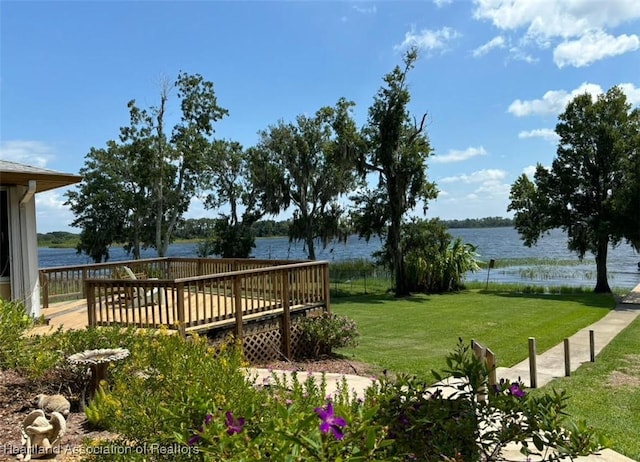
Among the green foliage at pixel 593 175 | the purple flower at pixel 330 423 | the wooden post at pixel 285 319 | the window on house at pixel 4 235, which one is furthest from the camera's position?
A: the green foliage at pixel 593 175

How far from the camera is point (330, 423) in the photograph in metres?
1.67

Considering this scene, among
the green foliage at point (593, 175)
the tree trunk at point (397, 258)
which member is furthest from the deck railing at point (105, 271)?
the green foliage at point (593, 175)

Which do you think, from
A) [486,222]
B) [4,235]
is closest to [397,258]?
[4,235]

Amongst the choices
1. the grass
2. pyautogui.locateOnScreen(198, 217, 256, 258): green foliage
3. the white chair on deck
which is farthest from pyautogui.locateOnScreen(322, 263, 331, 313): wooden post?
pyautogui.locateOnScreen(198, 217, 256, 258): green foliage

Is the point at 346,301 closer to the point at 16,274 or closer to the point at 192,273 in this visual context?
the point at 192,273

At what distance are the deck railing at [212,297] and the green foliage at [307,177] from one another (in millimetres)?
15129

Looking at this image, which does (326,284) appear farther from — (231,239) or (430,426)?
(231,239)

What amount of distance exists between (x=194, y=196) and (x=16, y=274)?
769 inches

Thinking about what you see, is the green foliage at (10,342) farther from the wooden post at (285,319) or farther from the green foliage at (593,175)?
the green foliage at (593,175)

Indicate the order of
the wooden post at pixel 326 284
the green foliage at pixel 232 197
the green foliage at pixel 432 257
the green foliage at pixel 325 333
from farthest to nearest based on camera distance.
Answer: the green foliage at pixel 232 197 < the green foliage at pixel 432 257 < the wooden post at pixel 326 284 < the green foliage at pixel 325 333

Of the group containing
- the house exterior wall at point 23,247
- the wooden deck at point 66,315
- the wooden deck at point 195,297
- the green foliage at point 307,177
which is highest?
the green foliage at point 307,177

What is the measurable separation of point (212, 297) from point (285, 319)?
4.44 ft

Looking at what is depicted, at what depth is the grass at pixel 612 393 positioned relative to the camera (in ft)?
15.8

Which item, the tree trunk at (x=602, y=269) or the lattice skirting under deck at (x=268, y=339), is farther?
the tree trunk at (x=602, y=269)
